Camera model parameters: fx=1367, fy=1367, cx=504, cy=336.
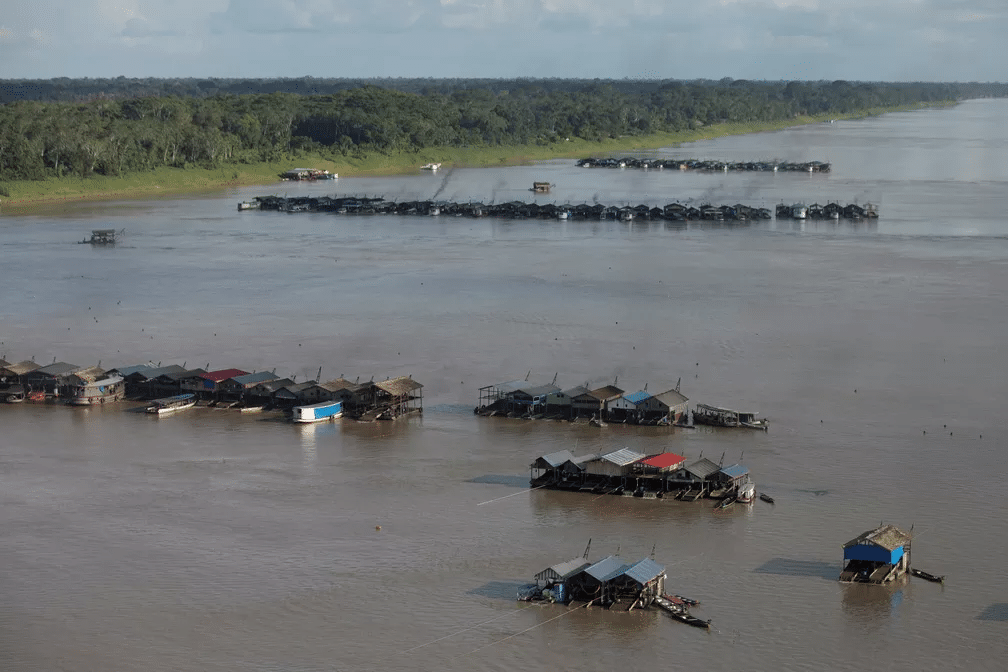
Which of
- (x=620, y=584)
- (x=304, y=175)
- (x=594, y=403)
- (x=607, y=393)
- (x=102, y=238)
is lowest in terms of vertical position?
(x=620, y=584)

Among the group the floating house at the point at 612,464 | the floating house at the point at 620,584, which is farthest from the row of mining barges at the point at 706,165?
the floating house at the point at 620,584

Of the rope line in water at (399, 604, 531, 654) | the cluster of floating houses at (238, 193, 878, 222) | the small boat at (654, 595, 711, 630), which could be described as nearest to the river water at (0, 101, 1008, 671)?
the rope line in water at (399, 604, 531, 654)

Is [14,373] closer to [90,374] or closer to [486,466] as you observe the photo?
[90,374]

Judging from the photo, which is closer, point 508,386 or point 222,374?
point 508,386

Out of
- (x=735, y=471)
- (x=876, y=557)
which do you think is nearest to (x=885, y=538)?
(x=876, y=557)

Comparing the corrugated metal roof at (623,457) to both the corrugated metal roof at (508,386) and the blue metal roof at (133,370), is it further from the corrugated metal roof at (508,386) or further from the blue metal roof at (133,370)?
the blue metal roof at (133,370)

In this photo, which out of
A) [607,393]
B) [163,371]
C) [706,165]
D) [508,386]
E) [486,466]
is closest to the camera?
[486,466]

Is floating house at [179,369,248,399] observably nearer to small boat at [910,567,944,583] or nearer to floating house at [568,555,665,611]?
floating house at [568,555,665,611]

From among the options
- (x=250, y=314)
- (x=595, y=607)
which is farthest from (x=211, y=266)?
(x=595, y=607)
